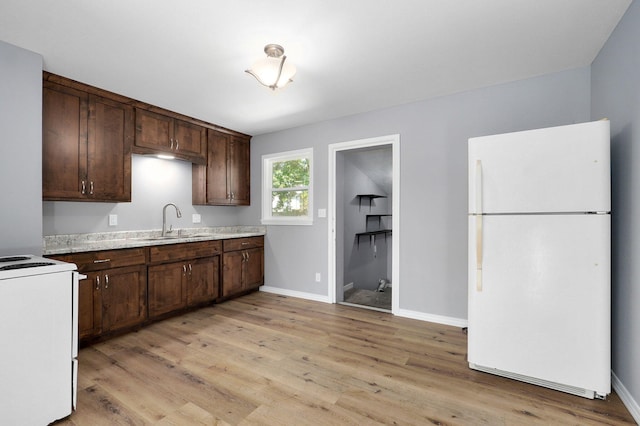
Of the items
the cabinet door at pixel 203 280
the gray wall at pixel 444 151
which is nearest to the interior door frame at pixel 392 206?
the gray wall at pixel 444 151

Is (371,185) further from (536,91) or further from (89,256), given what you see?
(89,256)

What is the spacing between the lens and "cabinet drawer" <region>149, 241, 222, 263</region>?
3.11 meters

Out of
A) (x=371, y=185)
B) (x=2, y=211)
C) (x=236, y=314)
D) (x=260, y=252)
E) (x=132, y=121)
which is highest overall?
(x=132, y=121)

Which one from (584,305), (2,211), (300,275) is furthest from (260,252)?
(584,305)

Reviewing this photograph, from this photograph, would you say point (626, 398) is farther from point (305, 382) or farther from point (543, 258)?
point (305, 382)

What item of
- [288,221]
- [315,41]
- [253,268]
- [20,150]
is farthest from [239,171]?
[315,41]

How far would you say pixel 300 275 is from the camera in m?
4.13

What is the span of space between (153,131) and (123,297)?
1.84m

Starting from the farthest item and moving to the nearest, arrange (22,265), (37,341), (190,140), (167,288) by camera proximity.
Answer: (190,140), (167,288), (22,265), (37,341)

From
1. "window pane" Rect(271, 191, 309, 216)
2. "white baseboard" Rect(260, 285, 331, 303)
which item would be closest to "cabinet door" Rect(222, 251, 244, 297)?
"white baseboard" Rect(260, 285, 331, 303)

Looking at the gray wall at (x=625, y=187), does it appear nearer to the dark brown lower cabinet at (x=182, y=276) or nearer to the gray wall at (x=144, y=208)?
the dark brown lower cabinet at (x=182, y=276)

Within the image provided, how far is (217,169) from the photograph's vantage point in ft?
13.7

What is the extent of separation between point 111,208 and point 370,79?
10.2 ft

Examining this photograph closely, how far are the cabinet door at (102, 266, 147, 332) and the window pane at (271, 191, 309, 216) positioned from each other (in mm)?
1985
